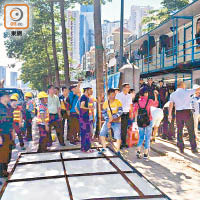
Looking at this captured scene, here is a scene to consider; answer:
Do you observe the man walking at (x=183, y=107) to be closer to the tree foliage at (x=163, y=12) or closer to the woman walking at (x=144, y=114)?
the woman walking at (x=144, y=114)

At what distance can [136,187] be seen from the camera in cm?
445

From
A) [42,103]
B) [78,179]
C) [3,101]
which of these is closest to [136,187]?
[78,179]

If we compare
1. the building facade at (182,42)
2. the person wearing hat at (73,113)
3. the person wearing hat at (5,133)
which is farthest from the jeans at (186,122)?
the building facade at (182,42)

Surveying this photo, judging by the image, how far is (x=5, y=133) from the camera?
17.4 feet

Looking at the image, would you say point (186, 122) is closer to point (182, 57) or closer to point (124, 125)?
point (124, 125)

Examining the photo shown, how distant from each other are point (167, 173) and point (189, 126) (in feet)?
6.43

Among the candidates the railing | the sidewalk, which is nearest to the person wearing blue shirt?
the sidewalk

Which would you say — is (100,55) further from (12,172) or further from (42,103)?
(12,172)

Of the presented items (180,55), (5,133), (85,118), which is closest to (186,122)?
(85,118)

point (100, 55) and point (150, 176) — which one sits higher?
point (100, 55)

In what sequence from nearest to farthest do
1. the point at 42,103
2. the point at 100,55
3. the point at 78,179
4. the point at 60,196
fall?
1. the point at 60,196
2. the point at 78,179
3. the point at 42,103
4. the point at 100,55

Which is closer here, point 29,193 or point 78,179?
point 29,193

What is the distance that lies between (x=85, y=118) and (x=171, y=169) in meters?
2.57

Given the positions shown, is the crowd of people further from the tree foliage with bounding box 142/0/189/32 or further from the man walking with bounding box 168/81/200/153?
the tree foliage with bounding box 142/0/189/32
